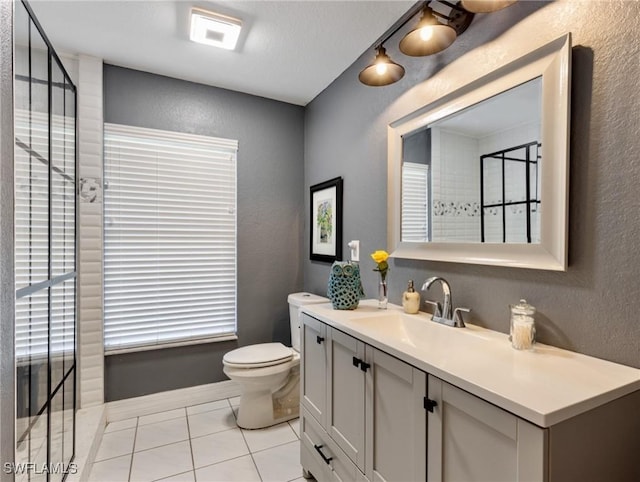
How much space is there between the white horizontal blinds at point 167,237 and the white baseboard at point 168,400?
401mm

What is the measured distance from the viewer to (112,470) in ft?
5.97

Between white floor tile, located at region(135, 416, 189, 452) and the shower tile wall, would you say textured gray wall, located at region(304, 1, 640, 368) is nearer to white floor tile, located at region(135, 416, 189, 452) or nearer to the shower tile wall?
the shower tile wall

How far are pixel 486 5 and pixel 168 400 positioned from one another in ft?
9.81

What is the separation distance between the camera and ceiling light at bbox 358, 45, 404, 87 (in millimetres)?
1645

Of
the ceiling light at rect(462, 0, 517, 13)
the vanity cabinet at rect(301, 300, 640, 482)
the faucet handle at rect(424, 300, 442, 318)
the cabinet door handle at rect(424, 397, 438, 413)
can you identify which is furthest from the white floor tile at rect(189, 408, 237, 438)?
the ceiling light at rect(462, 0, 517, 13)

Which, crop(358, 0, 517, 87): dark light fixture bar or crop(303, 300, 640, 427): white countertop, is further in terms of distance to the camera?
crop(358, 0, 517, 87): dark light fixture bar

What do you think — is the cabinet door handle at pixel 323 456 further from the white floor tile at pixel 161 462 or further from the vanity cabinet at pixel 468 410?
the white floor tile at pixel 161 462

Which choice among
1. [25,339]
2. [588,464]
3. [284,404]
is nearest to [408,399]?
[588,464]

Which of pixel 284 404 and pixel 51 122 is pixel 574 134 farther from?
pixel 284 404

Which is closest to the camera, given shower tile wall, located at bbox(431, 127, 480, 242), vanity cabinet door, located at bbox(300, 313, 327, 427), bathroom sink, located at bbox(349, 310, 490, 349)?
bathroom sink, located at bbox(349, 310, 490, 349)

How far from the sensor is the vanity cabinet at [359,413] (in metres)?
1.08

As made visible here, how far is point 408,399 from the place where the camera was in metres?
1.09

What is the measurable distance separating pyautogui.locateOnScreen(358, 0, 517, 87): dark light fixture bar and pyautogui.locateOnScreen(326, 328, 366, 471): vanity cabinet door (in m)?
1.28

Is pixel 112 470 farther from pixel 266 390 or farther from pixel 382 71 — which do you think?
pixel 382 71
